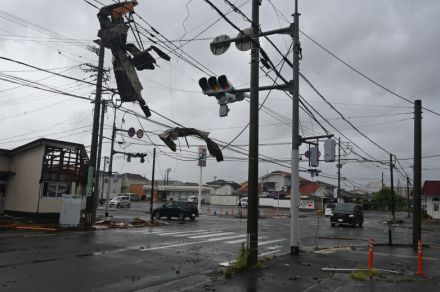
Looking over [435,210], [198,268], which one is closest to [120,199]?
[435,210]

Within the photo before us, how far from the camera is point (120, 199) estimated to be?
2564 inches

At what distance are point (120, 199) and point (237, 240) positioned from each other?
46.6 metres

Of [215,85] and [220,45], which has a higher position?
[220,45]

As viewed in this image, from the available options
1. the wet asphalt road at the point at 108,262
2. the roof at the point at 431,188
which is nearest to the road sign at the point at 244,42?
the wet asphalt road at the point at 108,262

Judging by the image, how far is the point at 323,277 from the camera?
11.1 meters

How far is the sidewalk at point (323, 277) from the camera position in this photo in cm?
974

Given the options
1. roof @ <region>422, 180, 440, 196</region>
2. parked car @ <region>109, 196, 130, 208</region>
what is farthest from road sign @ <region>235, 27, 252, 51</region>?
roof @ <region>422, 180, 440, 196</region>

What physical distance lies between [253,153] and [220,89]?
7.51 ft

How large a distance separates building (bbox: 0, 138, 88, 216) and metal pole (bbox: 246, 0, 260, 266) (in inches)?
802

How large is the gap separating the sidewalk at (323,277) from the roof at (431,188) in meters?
48.0

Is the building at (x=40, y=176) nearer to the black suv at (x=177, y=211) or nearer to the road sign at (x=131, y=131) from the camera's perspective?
the road sign at (x=131, y=131)

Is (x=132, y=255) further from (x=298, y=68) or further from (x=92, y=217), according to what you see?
(x=92, y=217)

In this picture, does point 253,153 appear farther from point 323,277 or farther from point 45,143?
point 45,143

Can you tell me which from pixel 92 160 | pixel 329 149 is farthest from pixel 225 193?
pixel 329 149
